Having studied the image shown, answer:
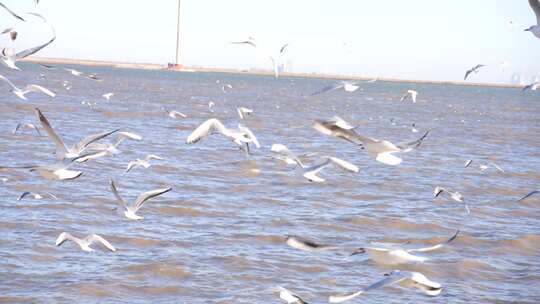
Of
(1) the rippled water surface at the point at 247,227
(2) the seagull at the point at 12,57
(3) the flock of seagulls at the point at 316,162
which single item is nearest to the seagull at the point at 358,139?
(3) the flock of seagulls at the point at 316,162

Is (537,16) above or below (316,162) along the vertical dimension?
above

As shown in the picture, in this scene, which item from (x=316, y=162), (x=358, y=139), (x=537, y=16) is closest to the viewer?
(x=358, y=139)

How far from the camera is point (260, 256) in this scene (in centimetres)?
1050

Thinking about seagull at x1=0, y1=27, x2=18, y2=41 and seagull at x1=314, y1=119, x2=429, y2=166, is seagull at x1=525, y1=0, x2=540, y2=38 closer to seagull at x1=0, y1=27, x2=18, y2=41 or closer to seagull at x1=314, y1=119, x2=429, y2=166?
seagull at x1=314, y1=119, x2=429, y2=166

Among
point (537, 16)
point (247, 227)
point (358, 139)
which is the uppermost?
point (537, 16)

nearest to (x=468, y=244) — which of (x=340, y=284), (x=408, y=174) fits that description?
(x=340, y=284)

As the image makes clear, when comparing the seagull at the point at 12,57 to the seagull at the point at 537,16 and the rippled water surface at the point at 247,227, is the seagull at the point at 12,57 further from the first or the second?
the seagull at the point at 537,16

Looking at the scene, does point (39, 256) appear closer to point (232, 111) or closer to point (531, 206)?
point (531, 206)

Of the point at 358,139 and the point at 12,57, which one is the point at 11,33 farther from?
the point at 358,139

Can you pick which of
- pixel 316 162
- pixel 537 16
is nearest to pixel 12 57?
pixel 316 162

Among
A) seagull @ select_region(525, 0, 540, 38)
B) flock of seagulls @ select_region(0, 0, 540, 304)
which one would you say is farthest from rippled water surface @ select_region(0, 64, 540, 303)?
seagull @ select_region(525, 0, 540, 38)

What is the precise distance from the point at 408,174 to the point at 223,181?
4.95 meters

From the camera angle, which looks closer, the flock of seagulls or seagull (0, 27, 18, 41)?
the flock of seagulls

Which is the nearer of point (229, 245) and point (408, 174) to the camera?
point (229, 245)
